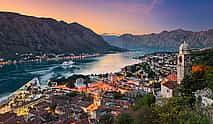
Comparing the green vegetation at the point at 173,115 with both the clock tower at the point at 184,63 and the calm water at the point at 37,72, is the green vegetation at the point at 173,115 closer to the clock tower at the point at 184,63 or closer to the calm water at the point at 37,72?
the clock tower at the point at 184,63

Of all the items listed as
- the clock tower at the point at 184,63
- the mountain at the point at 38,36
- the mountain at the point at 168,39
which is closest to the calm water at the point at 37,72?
the clock tower at the point at 184,63

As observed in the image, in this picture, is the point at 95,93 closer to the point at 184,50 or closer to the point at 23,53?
the point at 184,50

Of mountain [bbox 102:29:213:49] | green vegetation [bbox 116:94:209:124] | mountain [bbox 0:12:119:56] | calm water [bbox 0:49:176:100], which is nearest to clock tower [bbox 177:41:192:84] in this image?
green vegetation [bbox 116:94:209:124]

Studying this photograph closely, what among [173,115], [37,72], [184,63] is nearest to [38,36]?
[37,72]

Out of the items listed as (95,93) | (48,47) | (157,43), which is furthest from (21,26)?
(157,43)

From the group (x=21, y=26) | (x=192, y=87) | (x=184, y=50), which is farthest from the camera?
(x=21, y=26)

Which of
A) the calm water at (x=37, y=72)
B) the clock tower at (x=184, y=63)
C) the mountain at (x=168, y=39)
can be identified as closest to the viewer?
the clock tower at (x=184, y=63)
